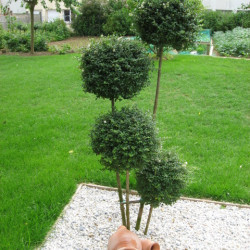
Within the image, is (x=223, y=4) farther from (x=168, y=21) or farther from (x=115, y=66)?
(x=115, y=66)

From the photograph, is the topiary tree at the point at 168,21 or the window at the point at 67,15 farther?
the window at the point at 67,15

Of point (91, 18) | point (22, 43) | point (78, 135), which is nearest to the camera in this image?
point (78, 135)

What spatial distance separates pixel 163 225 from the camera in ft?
12.2

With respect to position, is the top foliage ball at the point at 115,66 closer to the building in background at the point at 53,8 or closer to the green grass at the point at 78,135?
the green grass at the point at 78,135

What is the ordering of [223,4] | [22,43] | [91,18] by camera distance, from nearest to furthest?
[22,43]
[91,18]
[223,4]

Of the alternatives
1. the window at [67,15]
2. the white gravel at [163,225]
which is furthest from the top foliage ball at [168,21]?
the window at [67,15]

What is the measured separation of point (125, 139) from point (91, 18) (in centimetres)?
1950

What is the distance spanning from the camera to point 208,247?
3381 mm

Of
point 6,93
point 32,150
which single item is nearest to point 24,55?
point 6,93

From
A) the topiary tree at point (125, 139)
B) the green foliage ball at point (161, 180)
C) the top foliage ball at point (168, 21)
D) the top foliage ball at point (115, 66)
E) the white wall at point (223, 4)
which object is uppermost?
the white wall at point (223, 4)

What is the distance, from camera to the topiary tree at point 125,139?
2.79 m

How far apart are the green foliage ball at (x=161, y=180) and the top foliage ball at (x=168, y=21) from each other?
1.20 m

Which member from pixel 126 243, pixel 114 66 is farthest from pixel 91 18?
pixel 126 243

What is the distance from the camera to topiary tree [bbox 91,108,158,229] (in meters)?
2.79
